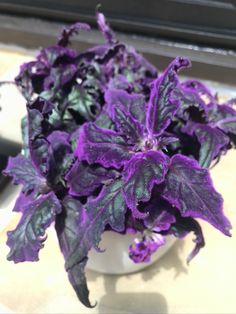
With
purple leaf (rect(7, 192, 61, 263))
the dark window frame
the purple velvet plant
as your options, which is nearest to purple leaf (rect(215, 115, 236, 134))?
the purple velvet plant

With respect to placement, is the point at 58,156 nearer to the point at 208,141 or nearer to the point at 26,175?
the point at 26,175

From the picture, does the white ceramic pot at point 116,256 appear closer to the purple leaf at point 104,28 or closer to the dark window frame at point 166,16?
the purple leaf at point 104,28

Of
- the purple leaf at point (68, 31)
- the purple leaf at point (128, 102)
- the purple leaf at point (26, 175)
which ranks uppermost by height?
the purple leaf at point (68, 31)

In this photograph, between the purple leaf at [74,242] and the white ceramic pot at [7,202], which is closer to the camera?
the purple leaf at [74,242]

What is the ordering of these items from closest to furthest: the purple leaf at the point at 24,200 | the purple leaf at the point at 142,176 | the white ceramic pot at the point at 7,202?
the purple leaf at the point at 142,176
the purple leaf at the point at 24,200
the white ceramic pot at the point at 7,202

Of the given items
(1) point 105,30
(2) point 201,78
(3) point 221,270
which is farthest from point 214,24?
(3) point 221,270

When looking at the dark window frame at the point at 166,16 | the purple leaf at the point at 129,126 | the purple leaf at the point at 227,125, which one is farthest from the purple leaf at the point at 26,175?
the dark window frame at the point at 166,16

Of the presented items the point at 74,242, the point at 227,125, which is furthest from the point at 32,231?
the point at 227,125
